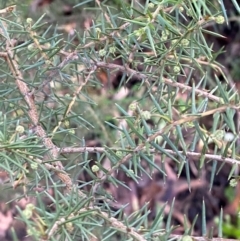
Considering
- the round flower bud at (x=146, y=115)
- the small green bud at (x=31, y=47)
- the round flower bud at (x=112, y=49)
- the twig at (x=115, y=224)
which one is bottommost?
the twig at (x=115, y=224)

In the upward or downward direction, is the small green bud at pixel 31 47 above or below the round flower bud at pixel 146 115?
above

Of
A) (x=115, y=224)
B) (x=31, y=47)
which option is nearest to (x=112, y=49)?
(x=31, y=47)

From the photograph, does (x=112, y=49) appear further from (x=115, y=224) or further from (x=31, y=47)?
(x=115, y=224)

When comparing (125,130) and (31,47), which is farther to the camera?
(31,47)

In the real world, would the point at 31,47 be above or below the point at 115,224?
above

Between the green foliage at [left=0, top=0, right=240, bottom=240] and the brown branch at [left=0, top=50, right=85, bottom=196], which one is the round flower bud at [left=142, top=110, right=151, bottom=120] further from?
the brown branch at [left=0, top=50, right=85, bottom=196]

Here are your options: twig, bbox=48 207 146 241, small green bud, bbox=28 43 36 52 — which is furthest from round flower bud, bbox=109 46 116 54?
twig, bbox=48 207 146 241

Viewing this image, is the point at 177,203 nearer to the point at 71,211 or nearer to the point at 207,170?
the point at 207,170

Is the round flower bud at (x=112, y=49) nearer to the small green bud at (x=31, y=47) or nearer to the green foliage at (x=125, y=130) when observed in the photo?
the green foliage at (x=125, y=130)

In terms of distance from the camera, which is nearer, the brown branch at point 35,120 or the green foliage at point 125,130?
the green foliage at point 125,130

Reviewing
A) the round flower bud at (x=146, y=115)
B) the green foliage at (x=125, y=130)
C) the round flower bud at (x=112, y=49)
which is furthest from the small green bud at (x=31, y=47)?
the round flower bud at (x=146, y=115)

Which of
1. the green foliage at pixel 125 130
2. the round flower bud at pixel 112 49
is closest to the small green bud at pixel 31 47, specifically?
the green foliage at pixel 125 130

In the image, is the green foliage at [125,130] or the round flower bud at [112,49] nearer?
the green foliage at [125,130]

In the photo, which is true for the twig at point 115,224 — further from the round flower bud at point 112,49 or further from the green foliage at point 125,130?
the round flower bud at point 112,49
